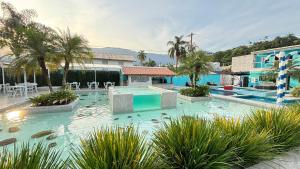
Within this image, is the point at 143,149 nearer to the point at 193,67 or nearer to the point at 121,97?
the point at 121,97

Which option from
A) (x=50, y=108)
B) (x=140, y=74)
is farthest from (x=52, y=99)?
(x=140, y=74)

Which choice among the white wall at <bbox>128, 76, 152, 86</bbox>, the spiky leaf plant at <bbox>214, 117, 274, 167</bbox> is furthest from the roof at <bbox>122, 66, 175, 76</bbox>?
the spiky leaf plant at <bbox>214, 117, 274, 167</bbox>

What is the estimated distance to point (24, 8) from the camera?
19203mm

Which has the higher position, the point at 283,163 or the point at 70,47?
the point at 70,47

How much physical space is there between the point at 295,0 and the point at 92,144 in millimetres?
15504

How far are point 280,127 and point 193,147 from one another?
289 cm

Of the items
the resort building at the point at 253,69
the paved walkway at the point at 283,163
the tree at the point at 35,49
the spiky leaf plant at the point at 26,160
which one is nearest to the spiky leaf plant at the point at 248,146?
the paved walkway at the point at 283,163

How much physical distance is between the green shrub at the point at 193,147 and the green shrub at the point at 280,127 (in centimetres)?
163

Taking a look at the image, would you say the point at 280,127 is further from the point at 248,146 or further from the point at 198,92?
the point at 198,92

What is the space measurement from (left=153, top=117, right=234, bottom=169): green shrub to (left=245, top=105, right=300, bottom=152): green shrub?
5.36ft

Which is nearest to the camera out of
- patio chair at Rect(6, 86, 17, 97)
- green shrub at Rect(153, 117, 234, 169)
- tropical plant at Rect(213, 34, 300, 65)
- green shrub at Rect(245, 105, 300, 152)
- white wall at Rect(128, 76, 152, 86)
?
green shrub at Rect(153, 117, 234, 169)

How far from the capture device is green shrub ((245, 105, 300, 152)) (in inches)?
150

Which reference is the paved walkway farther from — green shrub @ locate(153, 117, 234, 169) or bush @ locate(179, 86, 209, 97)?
bush @ locate(179, 86, 209, 97)

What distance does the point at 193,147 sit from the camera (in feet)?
9.02
